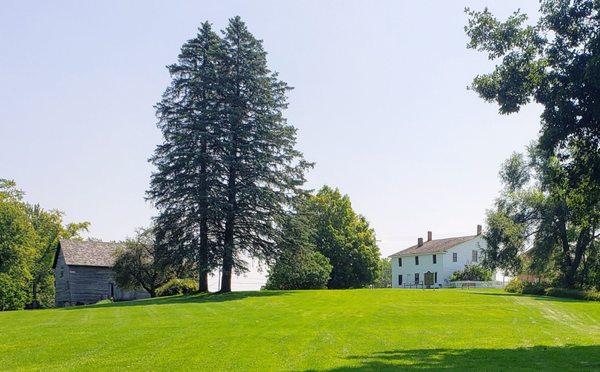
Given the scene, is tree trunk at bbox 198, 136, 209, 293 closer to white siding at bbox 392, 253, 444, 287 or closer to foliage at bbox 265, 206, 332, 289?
foliage at bbox 265, 206, 332, 289

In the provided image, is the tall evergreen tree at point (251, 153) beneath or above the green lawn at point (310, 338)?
above

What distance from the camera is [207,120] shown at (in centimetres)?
3881

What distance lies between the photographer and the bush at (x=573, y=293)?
38494mm

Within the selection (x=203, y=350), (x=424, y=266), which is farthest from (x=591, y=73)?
(x=424, y=266)

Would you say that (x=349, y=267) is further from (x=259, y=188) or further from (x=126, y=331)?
(x=126, y=331)

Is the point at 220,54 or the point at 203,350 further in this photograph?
the point at 220,54

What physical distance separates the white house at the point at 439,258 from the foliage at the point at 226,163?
4192cm

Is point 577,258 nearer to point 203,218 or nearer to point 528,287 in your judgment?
point 528,287

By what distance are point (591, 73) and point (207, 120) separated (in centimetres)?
2702

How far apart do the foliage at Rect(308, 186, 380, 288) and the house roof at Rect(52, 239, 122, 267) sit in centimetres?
2286

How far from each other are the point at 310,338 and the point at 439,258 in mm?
64278

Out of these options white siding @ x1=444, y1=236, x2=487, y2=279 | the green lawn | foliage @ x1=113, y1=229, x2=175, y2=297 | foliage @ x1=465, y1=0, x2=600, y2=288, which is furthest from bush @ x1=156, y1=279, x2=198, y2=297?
white siding @ x1=444, y1=236, x2=487, y2=279

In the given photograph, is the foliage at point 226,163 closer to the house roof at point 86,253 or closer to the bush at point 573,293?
the bush at point 573,293

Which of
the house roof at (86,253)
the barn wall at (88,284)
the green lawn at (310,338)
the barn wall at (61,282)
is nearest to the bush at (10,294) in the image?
the barn wall at (88,284)
